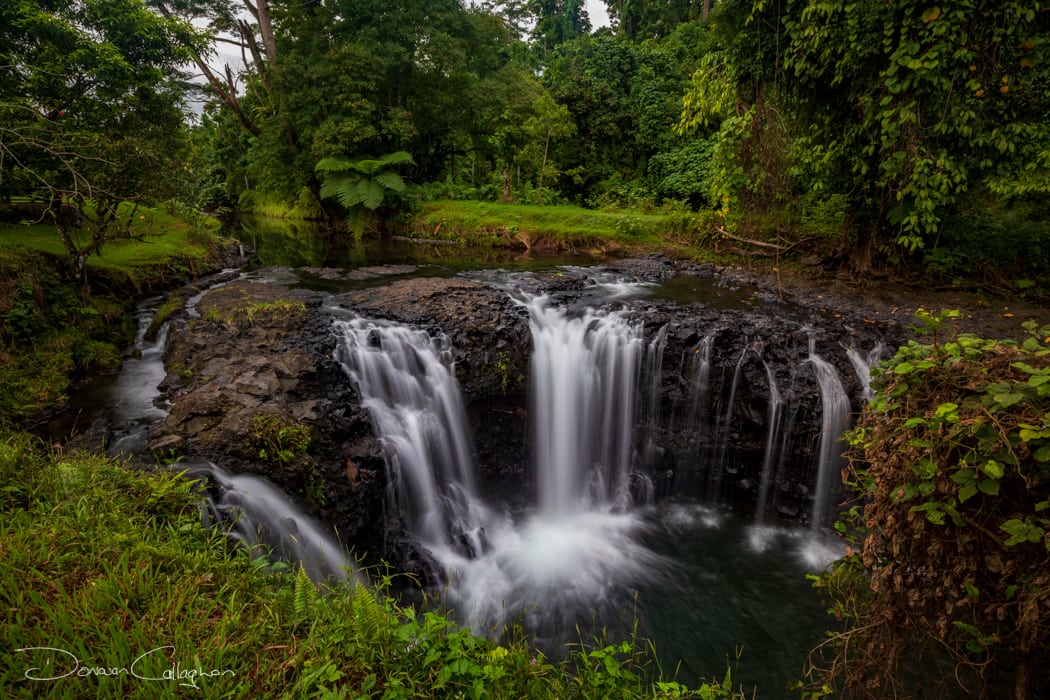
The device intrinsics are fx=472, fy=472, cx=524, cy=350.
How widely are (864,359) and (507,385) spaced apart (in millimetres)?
5144

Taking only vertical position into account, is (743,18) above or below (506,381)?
above

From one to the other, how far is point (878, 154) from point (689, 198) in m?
9.77

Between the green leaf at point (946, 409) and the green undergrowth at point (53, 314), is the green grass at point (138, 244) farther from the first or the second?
the green leaf at point (946, 409)

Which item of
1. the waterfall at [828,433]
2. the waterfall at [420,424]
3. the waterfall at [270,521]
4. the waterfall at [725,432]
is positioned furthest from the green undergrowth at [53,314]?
the waterfall at [828,433]

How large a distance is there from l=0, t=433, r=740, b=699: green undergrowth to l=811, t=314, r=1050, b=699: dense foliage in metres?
1.13

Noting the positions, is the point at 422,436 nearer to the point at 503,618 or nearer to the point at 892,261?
the point at 503,618

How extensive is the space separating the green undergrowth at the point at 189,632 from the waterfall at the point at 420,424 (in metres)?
3.22

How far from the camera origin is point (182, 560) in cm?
258

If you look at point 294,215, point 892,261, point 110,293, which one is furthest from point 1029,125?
point 294,215

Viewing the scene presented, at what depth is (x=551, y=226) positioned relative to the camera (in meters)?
16.3

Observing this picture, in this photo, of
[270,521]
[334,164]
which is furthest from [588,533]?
[334,164]

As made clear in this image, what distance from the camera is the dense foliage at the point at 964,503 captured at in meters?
2.06

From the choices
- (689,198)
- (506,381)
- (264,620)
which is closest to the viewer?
(264,620)

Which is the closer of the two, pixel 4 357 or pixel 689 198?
pixel 4 357
